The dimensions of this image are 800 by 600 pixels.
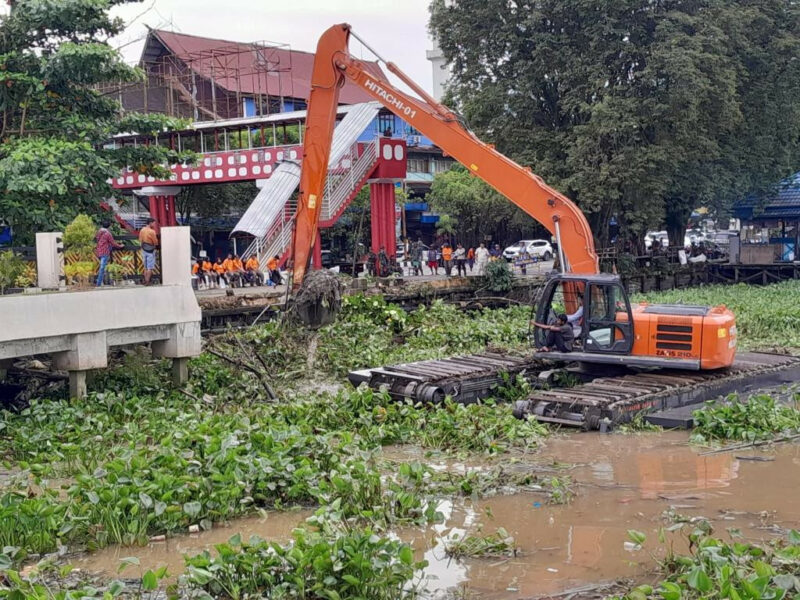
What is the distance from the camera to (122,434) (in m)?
13.9

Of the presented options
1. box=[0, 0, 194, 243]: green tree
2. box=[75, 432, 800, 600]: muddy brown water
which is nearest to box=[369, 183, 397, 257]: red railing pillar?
box=[0, 0, 194, 243]: green tree

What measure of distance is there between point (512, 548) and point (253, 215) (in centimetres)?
2680

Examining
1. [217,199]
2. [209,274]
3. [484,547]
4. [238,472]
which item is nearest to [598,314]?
[238,472]

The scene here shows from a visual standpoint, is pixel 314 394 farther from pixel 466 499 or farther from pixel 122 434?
pixel 466 499

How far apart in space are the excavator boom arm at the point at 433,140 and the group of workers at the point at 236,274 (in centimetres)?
942

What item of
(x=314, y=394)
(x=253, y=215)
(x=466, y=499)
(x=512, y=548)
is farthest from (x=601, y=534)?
(x=253, y=215)

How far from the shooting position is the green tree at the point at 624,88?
33.8 m

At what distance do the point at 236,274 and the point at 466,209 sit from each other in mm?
24114

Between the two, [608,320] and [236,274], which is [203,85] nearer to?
[236,274]

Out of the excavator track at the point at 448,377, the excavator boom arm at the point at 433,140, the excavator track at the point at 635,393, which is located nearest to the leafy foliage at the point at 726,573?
the excavator track at the point at 635,393

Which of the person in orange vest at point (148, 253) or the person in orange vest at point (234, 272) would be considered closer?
the person in orange vest at point (148, 253)

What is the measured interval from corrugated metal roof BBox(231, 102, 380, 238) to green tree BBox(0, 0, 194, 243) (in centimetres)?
1176

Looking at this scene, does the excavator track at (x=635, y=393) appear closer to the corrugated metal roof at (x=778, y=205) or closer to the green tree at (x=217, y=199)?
the corrugated metal roof at (x=778, y=205)

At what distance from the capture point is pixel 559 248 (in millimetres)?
19578
